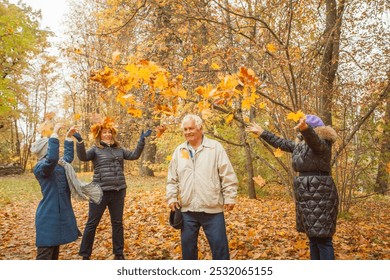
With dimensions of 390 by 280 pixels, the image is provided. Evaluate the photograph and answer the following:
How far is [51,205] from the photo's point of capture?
121 inches

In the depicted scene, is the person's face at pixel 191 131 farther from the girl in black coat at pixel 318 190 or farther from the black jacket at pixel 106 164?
the black jacket at pixel 106 164

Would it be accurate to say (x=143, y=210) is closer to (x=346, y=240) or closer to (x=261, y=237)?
(x=261, y=237)

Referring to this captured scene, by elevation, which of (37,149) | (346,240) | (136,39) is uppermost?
(136,39)

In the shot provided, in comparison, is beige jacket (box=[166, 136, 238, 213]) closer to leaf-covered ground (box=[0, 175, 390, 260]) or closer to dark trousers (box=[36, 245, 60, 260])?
dark trousers (box=[36, 245, 60, 260])

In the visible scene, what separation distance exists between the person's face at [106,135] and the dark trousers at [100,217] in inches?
25.2

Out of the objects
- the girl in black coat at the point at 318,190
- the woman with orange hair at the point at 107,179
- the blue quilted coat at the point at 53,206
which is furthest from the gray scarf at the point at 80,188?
the girl in black coat at the point at 318,190

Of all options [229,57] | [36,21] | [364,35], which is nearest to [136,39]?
[36,21]

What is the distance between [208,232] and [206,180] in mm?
458

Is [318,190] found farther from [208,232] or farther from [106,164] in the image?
[106,164]

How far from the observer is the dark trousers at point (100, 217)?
3.83 m

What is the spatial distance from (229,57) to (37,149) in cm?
310

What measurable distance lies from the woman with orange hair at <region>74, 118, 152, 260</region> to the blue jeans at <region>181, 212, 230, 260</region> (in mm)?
1254

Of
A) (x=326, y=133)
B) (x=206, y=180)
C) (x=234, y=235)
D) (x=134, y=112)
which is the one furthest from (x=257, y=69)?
(x=206, y=180)
